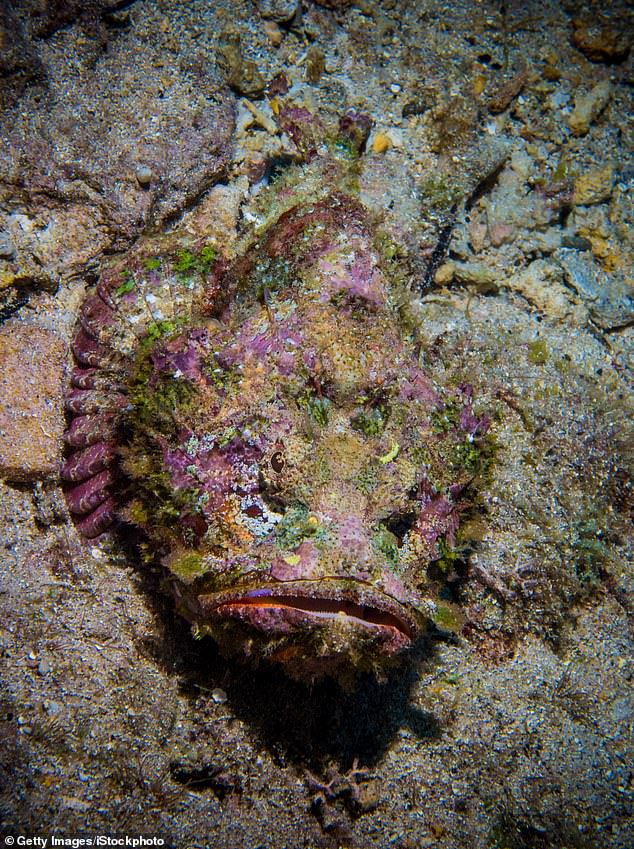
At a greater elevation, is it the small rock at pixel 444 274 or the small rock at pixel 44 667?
the small rock at pixel 444 274

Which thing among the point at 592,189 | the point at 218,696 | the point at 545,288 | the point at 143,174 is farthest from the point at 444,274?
the point at 218,696

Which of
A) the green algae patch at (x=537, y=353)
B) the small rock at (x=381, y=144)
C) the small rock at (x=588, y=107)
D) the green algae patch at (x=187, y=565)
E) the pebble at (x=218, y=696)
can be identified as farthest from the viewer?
the small rock at (x=588, y=107)

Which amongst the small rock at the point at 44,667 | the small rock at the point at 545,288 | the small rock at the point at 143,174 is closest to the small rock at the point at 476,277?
the small rock at the point at 545,288

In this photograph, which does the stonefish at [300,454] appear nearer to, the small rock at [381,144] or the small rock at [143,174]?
the small rock at [143,174]

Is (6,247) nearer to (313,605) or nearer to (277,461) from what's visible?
(277,461)

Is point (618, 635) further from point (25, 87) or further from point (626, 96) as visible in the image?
point (25, 87)

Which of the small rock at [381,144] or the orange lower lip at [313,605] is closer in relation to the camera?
the orange lower lip at [313,605]
